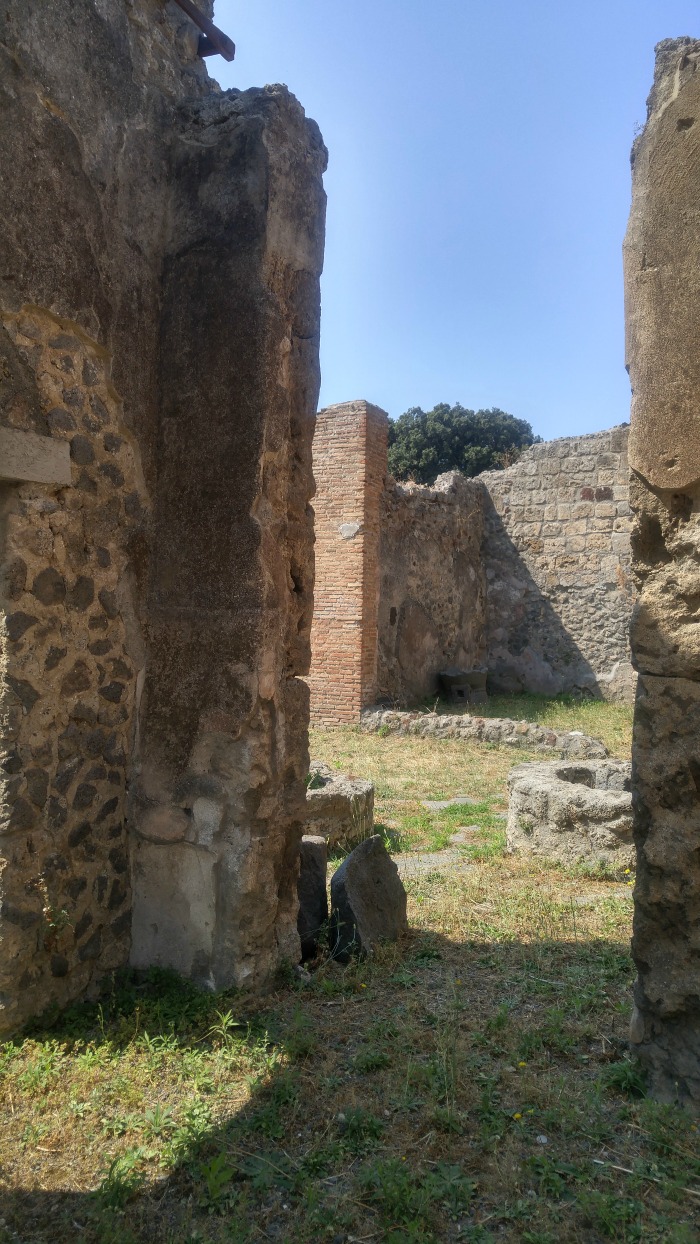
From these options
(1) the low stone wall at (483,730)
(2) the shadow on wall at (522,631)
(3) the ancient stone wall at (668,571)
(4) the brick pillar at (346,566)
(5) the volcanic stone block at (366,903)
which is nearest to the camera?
(3) the ancient stone wall at (668,571)

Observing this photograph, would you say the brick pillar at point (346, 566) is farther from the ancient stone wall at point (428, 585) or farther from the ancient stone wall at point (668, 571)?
the ancient stone wall at point (668, 571)

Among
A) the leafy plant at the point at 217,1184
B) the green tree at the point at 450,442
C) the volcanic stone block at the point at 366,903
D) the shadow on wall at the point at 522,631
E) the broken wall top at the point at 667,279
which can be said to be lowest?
the leafy plant at the point at 217,1184

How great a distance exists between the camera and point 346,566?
11.5 m

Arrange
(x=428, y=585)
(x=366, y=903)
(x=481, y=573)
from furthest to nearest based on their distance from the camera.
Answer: (x=481, y=573)
(x=428, y=585)
(x=366, y=903)

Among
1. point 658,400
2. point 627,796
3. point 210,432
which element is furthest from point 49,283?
point 627,796

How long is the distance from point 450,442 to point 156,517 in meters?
25.9

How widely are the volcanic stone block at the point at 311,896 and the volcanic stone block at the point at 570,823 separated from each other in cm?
199

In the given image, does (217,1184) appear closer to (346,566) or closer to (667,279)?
(667,279)

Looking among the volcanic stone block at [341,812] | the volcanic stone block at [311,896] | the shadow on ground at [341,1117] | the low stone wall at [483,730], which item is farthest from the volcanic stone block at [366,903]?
the low stone wall at [483,730]

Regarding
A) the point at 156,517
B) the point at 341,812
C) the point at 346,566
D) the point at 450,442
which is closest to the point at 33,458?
the point at 156,517

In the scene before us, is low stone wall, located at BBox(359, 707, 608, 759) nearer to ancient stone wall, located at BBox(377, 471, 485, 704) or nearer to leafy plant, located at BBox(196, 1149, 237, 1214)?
ancient stone wall, located at BBox(377, 471, 485, 704)

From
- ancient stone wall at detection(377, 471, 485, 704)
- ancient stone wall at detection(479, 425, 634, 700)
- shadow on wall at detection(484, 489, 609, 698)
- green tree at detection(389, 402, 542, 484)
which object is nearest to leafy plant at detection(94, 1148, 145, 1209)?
ancient stone wall at detection(377, 471, 485, 704)

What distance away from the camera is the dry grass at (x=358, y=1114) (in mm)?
2268

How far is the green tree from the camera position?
28.4 m
